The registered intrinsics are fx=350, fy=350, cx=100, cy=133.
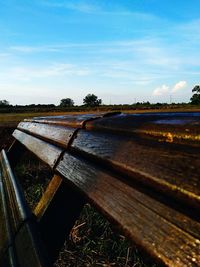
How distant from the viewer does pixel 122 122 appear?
1283 millimetres

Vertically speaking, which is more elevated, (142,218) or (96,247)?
(142,218)

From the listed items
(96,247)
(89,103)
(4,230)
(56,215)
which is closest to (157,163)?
(56,215)

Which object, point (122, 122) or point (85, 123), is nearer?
point (122, 122)

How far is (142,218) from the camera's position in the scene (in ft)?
2.56

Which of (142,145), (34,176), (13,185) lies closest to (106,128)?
(142,145)

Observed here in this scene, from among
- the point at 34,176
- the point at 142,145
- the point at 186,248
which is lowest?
the point at 34,176

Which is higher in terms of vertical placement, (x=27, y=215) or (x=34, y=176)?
(x=27, y=215)

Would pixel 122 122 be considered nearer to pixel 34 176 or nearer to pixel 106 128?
pixel 106 128

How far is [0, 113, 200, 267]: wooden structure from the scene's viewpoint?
0.68 m

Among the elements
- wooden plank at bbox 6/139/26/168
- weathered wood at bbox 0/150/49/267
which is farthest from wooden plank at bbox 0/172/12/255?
wooden plank at bbox 6/139/26/168

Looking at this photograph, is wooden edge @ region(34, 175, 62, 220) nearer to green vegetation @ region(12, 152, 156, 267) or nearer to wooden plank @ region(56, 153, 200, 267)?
wooden plank @ region(56, 153, 200, 267)

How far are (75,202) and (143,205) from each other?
728 mm

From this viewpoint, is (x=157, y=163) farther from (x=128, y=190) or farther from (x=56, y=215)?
(x=56, y=215)

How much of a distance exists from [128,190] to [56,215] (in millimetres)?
542
